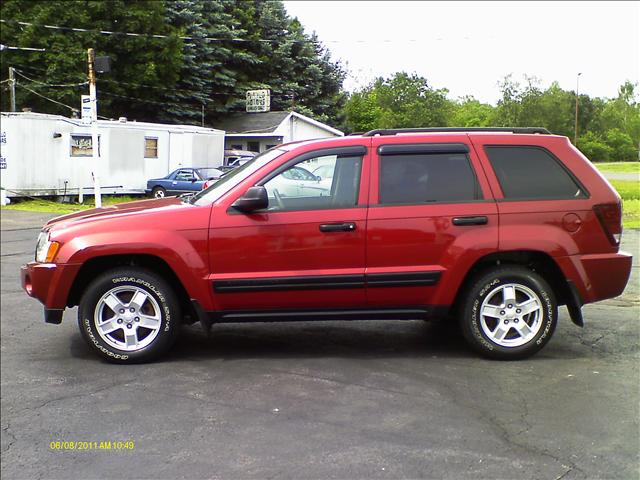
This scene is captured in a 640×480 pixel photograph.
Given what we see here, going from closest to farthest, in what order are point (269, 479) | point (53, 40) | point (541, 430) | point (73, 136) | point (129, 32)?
point (269, 479) → point (541, 430) → point (53, 40) → point (129, 32) → point (73, 136)

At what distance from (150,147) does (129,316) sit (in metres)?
4.51

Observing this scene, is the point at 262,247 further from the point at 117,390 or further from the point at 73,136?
the point at 73,136

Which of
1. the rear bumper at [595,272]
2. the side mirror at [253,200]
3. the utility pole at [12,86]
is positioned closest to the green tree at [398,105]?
the side mirror at [253,200]

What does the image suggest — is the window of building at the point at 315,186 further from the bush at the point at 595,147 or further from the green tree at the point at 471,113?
the bush at the point at 595,147

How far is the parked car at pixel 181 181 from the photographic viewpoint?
23.3 ft

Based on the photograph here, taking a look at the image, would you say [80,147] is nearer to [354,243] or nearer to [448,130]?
[354,243]

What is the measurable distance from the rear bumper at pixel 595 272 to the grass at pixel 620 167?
706 millimetres

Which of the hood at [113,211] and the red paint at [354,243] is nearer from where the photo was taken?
the red paint at [354,243]

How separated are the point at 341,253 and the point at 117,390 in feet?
6.15

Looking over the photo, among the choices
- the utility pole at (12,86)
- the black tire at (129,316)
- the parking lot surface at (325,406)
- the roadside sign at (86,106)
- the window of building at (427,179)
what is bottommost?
the parking lot surface at (325,406)

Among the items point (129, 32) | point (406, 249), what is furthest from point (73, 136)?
point (406, 249)

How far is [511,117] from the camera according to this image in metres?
4.27

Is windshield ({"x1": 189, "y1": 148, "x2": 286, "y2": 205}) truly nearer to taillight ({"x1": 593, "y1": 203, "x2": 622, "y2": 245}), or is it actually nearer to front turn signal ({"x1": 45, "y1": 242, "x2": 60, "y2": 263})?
front turn signal ({"x1": 45, "y1": 242, "x2": 60, "y2": 263})

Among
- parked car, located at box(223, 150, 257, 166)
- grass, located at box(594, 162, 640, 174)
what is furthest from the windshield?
grass, located at box(594, 162, 640, 174)
